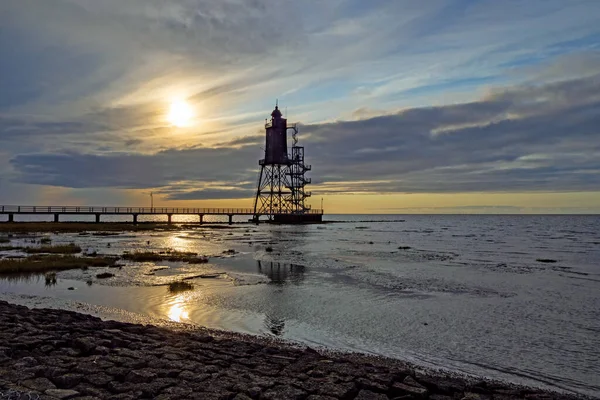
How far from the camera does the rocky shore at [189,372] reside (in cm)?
752

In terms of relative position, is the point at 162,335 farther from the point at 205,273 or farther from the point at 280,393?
the point at 205,273

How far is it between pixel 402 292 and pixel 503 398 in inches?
533

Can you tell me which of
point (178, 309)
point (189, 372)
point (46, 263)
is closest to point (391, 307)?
point (178, 309)

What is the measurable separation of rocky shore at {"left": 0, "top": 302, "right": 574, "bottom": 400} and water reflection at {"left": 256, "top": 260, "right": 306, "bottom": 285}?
13.3m

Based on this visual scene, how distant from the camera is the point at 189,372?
852 cm

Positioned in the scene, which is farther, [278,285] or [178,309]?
[278,285]

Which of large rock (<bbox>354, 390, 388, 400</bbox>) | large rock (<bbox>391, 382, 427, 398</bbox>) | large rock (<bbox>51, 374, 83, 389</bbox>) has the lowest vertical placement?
large rock (<bbox>391, 382, 427, 398</bbox>)

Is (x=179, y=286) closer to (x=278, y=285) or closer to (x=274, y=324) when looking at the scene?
(x=278, y=285)

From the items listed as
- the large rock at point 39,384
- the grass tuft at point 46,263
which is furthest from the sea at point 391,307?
the large rock at point 39,384

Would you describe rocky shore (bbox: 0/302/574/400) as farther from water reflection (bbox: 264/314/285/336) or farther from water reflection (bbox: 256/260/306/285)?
water reflection (bbox: 256/260/306/285)

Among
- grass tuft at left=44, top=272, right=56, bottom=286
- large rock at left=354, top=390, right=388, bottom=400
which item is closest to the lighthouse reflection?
large rock at left=354, top=390, right=388, bottom=400

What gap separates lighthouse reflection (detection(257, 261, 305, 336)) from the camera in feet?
49.0

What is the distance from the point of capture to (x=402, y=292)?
2180cm

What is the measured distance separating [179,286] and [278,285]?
194 inches
